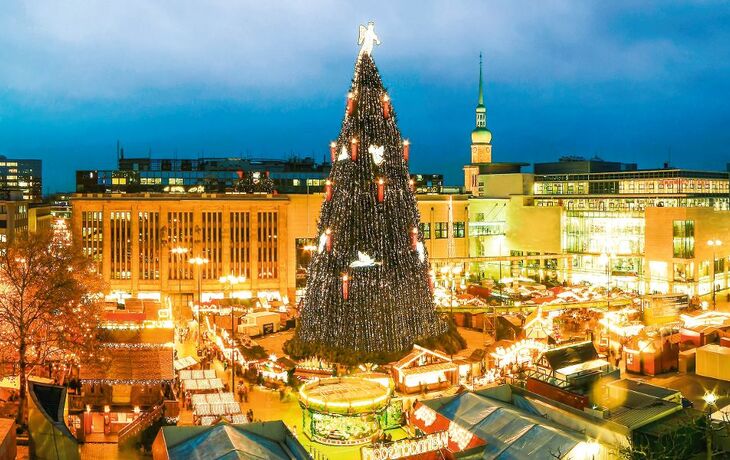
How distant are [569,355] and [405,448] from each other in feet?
31.7

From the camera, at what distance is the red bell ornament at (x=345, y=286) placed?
2903 centimetres

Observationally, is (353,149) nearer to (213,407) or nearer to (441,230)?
(213,407)

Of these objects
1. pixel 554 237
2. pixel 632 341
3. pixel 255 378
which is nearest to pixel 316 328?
pixel 255 378

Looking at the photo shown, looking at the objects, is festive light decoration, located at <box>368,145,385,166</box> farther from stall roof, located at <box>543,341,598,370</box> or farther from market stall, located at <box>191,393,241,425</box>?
market stall, located at <box>191,393,241,425</box>

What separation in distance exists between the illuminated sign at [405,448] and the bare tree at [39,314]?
1388 centimetres

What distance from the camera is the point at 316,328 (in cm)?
3031

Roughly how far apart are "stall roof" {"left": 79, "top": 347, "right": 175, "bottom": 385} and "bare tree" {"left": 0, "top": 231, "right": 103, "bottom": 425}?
101cm

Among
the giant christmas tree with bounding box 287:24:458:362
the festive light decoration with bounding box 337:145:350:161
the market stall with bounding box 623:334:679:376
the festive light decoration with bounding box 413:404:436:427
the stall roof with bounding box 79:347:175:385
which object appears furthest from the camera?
the market stall with bounding box 623:334:679:376

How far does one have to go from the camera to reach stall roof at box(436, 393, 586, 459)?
17.1 m

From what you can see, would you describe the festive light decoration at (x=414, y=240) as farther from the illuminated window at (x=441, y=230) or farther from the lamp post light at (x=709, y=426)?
the illuminated window at (x=441, y=230)

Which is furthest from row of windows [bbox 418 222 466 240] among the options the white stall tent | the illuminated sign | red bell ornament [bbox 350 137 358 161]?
the illuminated sign

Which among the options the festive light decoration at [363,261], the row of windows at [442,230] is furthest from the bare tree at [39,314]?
the row of windows at [442,230]

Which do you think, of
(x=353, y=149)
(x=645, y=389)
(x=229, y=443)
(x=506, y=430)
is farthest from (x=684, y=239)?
(x=229, y=443)

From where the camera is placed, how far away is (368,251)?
29438 mm
